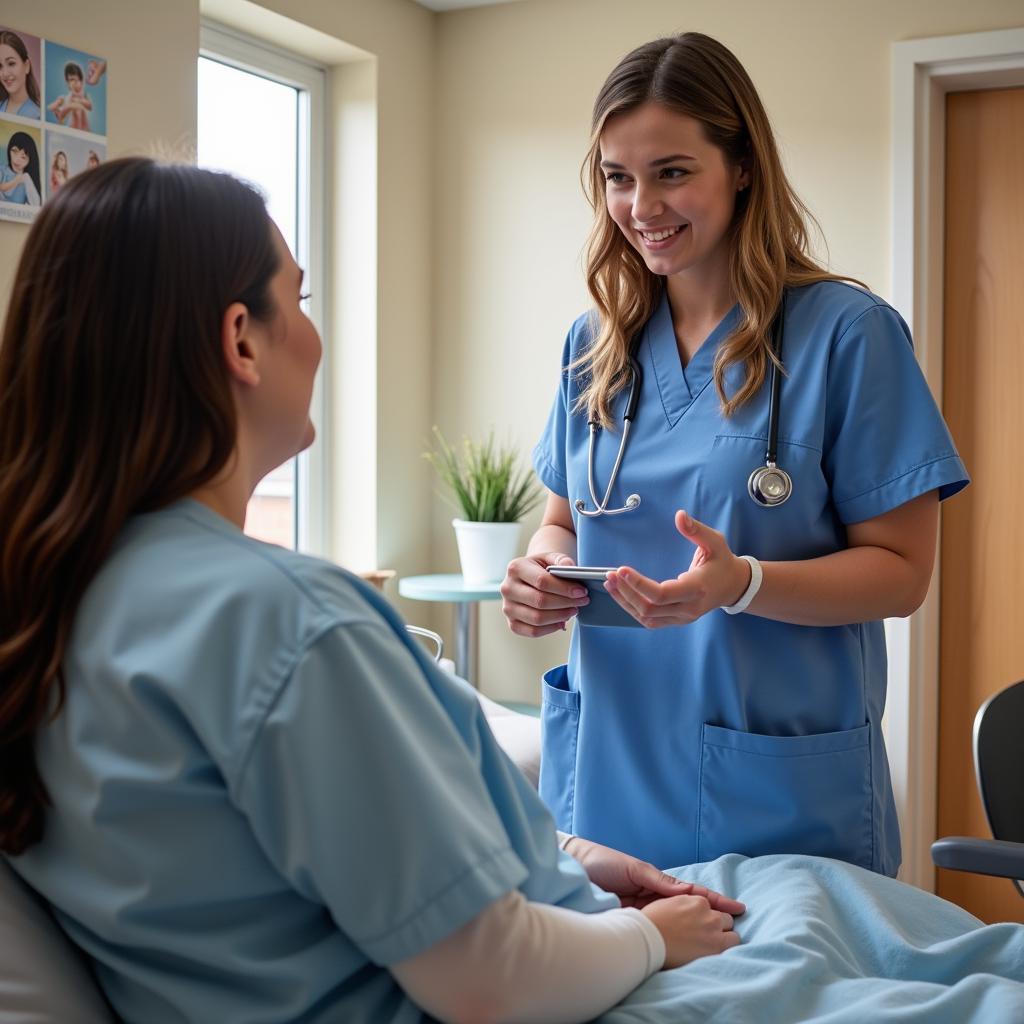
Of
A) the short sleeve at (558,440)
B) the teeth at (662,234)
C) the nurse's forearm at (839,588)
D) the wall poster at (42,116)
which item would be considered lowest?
the nurse's forearm at (839,588)

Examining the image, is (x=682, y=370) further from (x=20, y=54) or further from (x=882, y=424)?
(x=20, y=54)

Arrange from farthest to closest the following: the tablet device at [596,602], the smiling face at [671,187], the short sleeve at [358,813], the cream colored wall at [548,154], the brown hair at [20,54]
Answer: the cream colored wall at [548,154] < the brown hair at [20,54] < the smiling face at [671,187] < the tablet device at [596,602] < the short sleeve at [358,813]

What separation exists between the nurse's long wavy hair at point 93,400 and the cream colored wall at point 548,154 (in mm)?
2472

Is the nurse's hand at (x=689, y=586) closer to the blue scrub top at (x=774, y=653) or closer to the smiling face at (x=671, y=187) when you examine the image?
the blue scrub top at (x=774, y=653)

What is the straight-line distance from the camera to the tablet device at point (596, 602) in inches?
52.1

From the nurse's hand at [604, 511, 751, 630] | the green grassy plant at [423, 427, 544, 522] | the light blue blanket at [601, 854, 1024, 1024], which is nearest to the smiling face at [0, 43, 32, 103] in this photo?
the green grassy plant at [423, 427, 544, 522]

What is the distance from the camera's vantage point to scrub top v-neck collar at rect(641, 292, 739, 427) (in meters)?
1.47

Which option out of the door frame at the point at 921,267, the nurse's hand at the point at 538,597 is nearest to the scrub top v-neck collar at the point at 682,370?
the nurse's hand at the point at 538,597

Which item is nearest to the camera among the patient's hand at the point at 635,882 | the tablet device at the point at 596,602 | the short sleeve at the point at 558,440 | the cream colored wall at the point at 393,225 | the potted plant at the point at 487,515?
the patient's hand at the point at 635,882

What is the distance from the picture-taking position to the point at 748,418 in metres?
1.39

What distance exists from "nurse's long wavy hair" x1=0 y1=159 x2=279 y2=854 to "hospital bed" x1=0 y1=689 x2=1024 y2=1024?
0.09m

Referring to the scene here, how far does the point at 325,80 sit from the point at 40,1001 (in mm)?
2990

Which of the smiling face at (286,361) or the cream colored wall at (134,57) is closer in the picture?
the smiling face at (286,361)

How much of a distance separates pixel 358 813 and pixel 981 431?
2685mm
